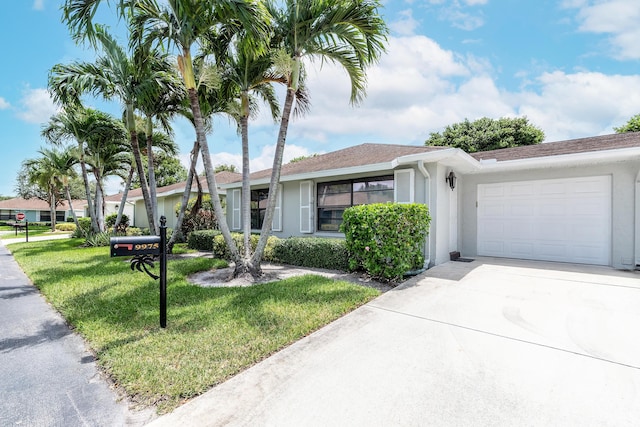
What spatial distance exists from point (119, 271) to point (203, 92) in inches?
197

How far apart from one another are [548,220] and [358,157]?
532 cm

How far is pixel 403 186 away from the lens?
694 cm

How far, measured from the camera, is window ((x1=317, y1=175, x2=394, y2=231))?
7.64 metres

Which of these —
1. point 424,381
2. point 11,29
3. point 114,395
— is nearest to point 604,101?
point 424,381

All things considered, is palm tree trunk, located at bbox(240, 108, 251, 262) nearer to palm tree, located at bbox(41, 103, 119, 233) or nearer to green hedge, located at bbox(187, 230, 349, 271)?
green hedge, located at bbox(187, 230, 349, 271)

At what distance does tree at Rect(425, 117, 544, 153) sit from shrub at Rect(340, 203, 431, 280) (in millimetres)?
20138

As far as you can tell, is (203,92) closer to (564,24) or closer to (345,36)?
(345,36)

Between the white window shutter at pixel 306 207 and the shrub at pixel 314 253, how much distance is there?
119 centimetres

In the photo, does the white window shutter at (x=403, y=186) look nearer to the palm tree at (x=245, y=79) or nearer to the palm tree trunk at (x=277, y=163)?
the palm tree trunk at (x=277, y=163)

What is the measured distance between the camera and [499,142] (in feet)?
71.8

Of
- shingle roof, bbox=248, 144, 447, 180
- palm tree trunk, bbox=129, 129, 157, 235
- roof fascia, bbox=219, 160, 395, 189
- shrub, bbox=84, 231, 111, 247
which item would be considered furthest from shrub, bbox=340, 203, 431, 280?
shrub, bbox=84, 231, 111, 247

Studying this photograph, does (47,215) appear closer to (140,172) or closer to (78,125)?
(78,125)

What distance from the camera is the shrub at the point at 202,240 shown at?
10281mm

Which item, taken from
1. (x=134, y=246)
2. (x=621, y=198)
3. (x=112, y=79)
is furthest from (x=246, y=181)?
(x=621, y=198)
